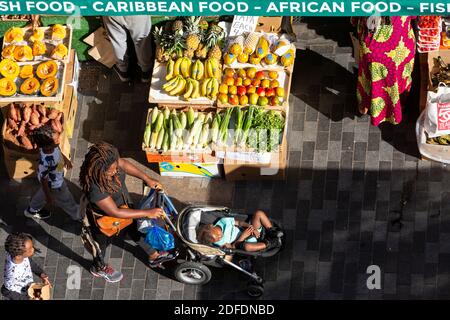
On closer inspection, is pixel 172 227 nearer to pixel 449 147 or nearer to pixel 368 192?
Result: pixel 368 192

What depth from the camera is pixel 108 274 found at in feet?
48.6

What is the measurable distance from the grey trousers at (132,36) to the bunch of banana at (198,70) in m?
0.88

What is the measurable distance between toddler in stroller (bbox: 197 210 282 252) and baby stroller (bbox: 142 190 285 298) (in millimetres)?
69

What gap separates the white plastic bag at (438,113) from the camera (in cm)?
1509

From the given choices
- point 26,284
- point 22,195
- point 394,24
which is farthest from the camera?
point 22,195

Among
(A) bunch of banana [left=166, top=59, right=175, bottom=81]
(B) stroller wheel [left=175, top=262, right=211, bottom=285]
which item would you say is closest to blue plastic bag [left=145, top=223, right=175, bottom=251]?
(B) stroller wheel [left=175, top=262, right=211, bottom=285]

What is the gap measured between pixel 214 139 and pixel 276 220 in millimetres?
1308

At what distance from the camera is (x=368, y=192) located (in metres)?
15.3

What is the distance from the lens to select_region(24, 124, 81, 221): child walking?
47.1 feet

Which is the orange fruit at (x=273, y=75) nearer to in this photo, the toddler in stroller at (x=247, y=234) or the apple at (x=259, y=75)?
the apple at (x=259, y=75)

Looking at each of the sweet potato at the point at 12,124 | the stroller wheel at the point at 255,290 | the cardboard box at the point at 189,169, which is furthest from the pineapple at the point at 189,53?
the stroller wheel at the point at 255,290

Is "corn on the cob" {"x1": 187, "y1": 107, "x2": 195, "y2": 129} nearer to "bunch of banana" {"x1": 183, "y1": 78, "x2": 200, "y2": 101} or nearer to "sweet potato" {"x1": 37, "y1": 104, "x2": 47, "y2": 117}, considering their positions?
"bunch of banana" {"x1": 183, "y1": 78, "x2": 200, "y2": 101}

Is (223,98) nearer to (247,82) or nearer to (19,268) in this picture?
(247,82)
